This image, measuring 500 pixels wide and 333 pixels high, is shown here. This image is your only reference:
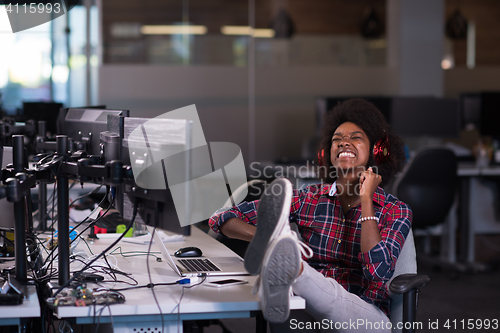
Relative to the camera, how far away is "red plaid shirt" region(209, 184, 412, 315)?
1773 mm

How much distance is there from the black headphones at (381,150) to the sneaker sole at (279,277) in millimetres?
757

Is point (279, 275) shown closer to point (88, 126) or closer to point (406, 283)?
point (406, 283)

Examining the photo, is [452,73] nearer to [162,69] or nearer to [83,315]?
[162,69]

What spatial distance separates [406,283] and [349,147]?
1.89ft

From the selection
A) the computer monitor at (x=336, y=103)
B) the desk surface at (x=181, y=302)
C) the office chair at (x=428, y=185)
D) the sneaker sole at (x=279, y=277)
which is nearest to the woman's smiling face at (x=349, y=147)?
the desk surface at (x=181, y=302)

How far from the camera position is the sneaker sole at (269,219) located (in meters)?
1.43

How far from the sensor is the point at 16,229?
1.64m

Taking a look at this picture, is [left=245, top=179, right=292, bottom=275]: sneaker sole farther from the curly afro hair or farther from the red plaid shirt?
the curly afro hair

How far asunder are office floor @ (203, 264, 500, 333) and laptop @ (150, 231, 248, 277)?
926 mm

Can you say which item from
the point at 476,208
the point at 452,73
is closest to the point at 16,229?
the point at 476,208

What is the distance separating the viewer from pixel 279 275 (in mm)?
1409

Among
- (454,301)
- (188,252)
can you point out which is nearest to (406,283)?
(188,252)

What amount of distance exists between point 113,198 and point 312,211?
0.75m

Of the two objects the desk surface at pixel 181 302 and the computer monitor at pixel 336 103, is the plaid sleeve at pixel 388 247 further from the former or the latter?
the computer monitor at pixel 336 103
